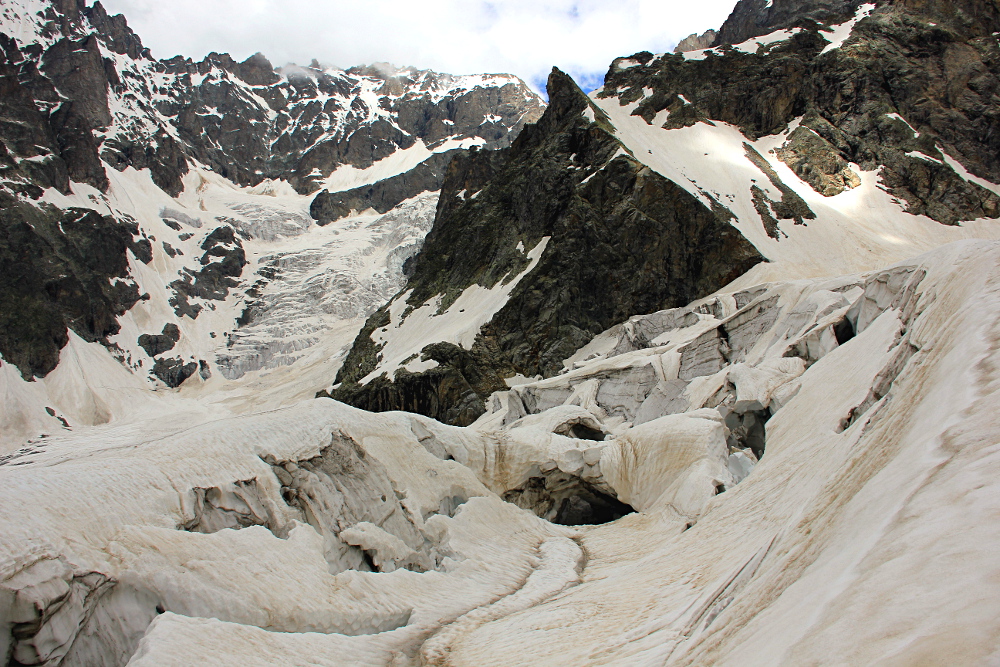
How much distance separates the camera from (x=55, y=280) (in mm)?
65375

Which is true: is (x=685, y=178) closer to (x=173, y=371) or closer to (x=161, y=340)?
(x=173, y=371)

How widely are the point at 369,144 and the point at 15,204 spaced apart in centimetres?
7141

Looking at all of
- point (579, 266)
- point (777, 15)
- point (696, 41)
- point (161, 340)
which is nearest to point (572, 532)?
point (579, 266)

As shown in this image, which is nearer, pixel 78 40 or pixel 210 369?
pixel 210 369

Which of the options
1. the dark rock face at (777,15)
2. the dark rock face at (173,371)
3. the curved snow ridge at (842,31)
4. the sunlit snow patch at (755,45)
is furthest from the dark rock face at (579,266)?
the dark rock face at (173,371)

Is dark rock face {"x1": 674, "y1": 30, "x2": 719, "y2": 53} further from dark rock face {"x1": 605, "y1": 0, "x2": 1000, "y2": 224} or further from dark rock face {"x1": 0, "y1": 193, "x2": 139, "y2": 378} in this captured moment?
dark rock face {"x1": 0, "y1": 193, "x2": 139, "y2": 378}

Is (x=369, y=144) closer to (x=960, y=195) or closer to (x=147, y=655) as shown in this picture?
(x=960, y=195)

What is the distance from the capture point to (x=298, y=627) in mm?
5688

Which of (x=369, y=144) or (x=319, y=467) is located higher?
(x=369, y=144)

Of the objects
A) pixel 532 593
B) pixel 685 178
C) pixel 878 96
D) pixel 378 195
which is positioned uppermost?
pixel 378 195

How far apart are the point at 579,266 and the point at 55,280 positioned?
6367 centimetres

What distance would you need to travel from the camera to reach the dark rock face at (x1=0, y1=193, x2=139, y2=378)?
191 ft

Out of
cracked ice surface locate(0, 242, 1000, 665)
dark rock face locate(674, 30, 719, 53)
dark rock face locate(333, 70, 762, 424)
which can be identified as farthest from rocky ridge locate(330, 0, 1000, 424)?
dark rock face locate(674, 30, 719, 53)

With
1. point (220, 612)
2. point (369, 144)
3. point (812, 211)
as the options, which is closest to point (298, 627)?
point (220, 612)
